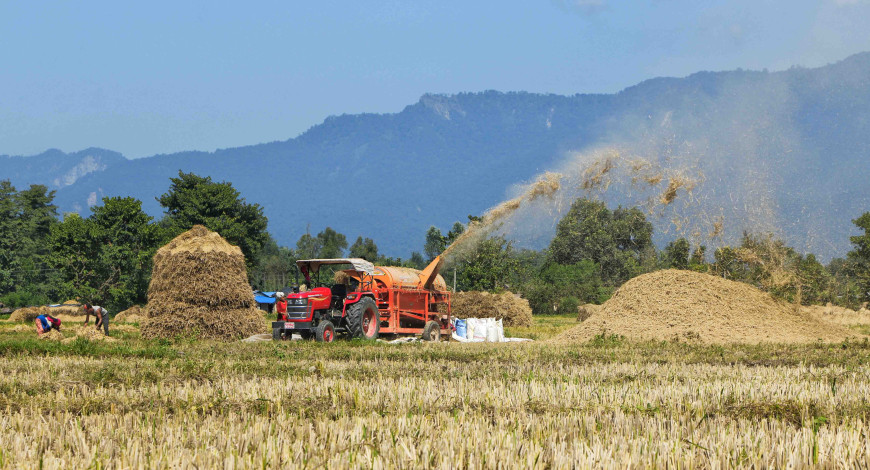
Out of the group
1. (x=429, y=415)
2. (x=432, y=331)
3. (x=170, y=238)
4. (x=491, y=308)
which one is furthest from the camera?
(x=170, y=238)

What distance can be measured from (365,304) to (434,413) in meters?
13.5

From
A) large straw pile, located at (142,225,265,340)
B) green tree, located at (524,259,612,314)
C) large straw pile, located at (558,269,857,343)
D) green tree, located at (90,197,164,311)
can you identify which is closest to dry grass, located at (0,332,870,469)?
large straw pile, located at (558,269,857,343)

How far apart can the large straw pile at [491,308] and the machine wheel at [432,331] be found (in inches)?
597

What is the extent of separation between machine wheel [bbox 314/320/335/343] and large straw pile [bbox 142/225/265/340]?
3.98 m

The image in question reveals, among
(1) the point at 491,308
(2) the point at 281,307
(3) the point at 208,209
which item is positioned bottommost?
(1) the point at 491,308

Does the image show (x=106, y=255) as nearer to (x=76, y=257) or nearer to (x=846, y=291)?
(x=76, y=257)

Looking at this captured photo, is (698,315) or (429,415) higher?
(698,315)

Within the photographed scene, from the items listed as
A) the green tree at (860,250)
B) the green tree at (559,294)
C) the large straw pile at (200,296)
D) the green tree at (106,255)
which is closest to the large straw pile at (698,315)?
the large straw pile at (200,296)

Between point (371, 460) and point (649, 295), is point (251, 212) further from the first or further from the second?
point (371, 460)

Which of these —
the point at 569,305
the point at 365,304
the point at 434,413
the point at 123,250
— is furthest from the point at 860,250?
the point at 434,413

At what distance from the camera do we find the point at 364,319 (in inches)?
802

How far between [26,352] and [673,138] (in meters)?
19.0

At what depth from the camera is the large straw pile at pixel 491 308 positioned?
3753 cm

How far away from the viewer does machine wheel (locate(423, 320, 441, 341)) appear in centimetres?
2153
